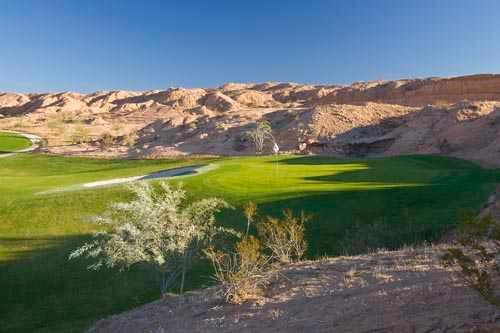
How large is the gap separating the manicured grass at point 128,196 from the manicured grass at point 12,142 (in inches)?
1361

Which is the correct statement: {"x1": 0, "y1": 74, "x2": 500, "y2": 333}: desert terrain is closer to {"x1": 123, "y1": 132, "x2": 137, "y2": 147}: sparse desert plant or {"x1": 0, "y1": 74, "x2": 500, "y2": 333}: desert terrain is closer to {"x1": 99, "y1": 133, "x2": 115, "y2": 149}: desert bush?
{"x1": 99, "y1": 133, "x2": 115, "y2": 149}: desert bush

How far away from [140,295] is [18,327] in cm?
308

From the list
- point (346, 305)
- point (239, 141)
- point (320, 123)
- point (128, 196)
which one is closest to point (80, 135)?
point (239, 141)

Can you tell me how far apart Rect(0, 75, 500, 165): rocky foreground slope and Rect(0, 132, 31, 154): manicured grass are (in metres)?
3.58

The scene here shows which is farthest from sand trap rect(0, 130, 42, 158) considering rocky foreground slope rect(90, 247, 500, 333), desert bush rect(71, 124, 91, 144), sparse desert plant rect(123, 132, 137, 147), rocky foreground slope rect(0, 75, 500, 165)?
rocky foreground slope rect(90, 247, 500, 333)

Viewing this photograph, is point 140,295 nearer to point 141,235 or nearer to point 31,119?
point 141,235

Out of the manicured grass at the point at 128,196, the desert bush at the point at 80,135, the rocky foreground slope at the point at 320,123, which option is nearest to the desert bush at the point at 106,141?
the rocky foreground slope at the point at 320,123

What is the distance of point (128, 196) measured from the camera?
930 inches

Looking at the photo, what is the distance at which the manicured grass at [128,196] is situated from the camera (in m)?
14.1

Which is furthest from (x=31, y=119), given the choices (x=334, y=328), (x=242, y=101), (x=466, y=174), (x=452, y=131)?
(x=334, y=328)

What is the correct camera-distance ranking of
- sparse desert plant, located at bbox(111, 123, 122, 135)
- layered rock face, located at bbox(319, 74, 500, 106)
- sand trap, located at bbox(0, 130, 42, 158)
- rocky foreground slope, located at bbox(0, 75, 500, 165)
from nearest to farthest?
rocky foreground slope, located at bbox(0, 75, 500, 165) < sand trap, located at bbox(0, 130, 42, 158) < layered rock face, located at bbox(319, 74, 500, 106) < sparse desert plant, located at bbox(111, 123, 122, 135)

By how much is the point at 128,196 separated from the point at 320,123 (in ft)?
121

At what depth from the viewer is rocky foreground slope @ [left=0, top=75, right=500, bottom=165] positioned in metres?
48.8

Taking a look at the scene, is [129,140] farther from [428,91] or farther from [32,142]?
[428,91]
